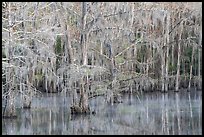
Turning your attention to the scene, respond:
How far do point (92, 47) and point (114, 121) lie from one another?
31.2 feet

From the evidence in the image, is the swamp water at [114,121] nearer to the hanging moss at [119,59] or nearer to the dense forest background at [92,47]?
the dense forest background at [92,47]

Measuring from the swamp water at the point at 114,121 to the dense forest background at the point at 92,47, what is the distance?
761mm

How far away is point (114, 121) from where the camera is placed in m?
13.5

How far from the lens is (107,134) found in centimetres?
1110

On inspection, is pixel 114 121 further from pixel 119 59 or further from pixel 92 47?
pixel 119 59

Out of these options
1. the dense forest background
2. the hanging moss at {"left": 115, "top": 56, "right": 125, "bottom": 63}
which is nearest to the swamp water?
the dense forest background

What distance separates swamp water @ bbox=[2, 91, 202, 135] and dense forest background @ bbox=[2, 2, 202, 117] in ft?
2.50

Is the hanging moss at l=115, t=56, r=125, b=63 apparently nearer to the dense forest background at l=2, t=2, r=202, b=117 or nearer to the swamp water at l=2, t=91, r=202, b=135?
the dense forest background at l=2, t=2, r=202, b=117

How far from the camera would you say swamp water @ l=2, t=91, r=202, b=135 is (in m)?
11.8

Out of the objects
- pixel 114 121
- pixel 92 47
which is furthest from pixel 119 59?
pixel 114 121

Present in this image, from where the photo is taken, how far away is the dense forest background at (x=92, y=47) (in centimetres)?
1552

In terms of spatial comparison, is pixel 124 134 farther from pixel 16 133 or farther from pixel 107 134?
pixel 16 133

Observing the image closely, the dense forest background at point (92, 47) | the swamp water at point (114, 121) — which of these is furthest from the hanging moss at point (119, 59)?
the swamp water at point (114, 121)

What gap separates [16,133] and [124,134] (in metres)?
2.85
